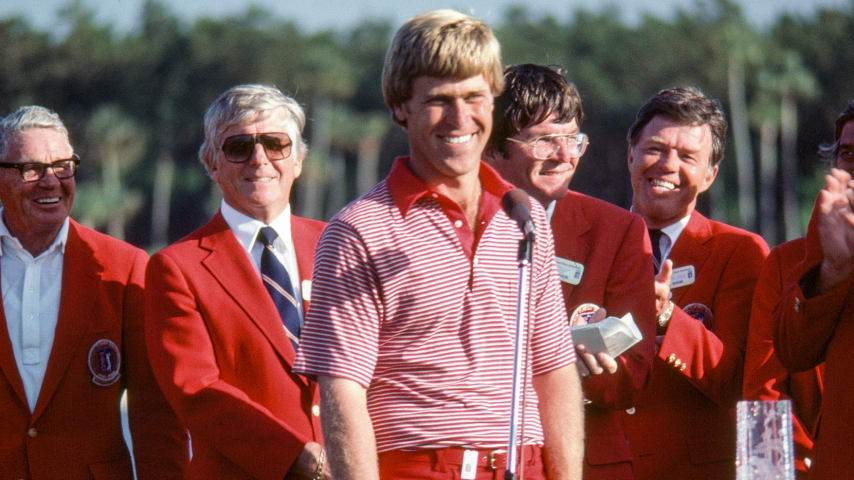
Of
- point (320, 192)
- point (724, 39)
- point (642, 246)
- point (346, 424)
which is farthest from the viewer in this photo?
point (320, 192)

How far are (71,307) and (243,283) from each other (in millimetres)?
955

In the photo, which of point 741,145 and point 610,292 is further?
point 741,145

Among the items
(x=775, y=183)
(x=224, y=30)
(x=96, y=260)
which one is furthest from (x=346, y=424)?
(x=224, y=30)

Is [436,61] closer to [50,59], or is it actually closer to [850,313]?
[850,313]

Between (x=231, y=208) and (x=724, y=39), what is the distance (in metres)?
74.9

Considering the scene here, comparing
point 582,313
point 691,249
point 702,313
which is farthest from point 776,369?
point 582,313

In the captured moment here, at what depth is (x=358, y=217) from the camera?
398 cm

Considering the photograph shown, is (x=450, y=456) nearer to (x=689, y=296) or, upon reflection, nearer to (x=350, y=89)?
(x=689, y=296)

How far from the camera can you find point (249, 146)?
17.8ft

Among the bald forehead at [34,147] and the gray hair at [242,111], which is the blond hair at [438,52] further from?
the bald forehead at [34,147]

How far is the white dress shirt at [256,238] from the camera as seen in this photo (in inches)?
209

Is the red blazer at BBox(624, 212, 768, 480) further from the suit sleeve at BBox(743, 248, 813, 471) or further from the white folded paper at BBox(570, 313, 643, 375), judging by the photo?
the white folded paper at BBox(570, 313, 643, 375)

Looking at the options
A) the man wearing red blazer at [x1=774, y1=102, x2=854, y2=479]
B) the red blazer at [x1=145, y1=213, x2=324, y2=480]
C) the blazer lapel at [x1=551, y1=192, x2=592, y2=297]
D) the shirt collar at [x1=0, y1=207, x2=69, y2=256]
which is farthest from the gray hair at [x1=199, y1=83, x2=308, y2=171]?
the man wearing red blazer at [x1=774, y1=102, x2=854, y2=479]

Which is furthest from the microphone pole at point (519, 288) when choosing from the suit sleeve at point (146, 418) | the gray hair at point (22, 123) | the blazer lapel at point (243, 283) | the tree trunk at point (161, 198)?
the tree trunk at point (161, 198)
